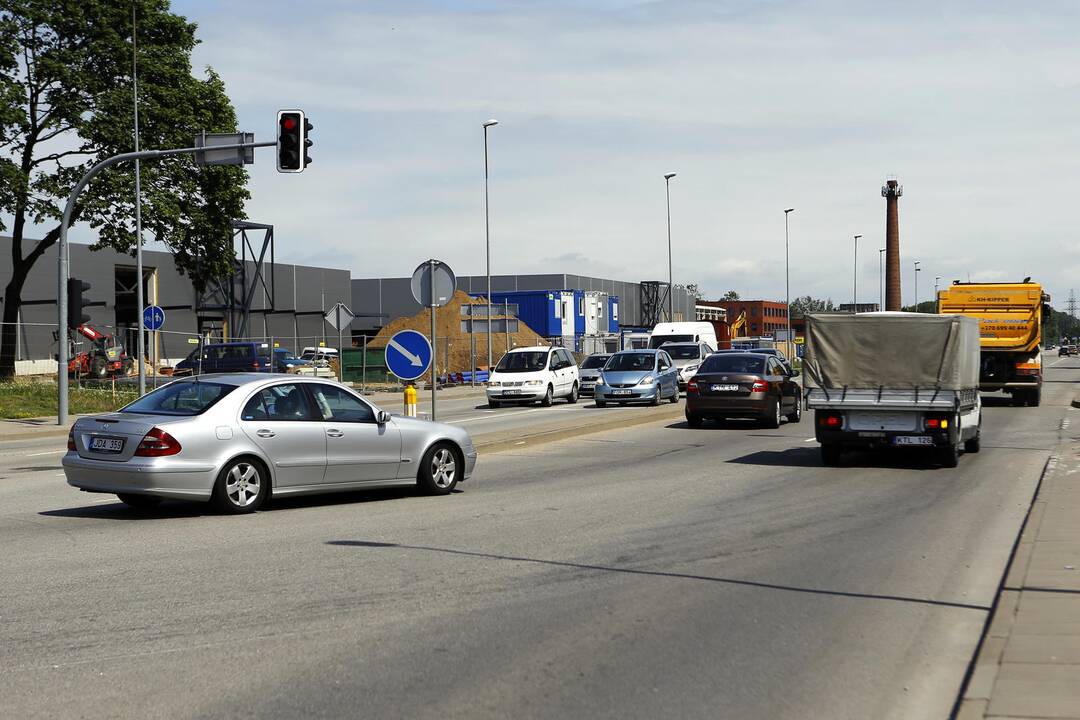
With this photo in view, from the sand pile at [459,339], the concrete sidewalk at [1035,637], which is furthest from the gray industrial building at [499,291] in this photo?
the concrete sidewalk at [1035,637]

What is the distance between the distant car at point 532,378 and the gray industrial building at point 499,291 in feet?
175

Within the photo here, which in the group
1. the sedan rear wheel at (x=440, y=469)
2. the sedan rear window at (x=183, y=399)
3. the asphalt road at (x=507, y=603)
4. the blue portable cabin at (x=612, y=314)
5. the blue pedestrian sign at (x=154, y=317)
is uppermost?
the blue portable cabin at (x=612, y=314)

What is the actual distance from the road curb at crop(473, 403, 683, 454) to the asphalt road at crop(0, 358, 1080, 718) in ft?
20.2

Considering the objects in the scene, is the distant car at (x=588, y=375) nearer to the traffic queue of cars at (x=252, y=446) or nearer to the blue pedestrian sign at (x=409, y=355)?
the blue pedestrian sign at (x=409, y=355)

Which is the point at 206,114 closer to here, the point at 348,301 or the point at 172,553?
the point at 172,553

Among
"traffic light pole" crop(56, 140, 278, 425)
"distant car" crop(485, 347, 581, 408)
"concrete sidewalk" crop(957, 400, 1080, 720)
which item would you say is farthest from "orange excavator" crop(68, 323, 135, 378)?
"concrete sidewalk" crop(957, 400, 1080, 720)

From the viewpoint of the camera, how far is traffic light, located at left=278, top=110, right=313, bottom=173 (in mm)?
21688

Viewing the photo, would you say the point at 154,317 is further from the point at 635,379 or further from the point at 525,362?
the point at 635,379

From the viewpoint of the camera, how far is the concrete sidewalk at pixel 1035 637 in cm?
527

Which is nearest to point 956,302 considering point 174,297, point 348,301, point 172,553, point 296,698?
point 172,553

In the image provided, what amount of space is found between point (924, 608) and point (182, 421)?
22.5 feet

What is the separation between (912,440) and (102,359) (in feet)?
126

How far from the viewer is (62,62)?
37250 millimetres

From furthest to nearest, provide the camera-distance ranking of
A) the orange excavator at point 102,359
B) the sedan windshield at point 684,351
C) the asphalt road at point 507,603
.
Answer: the orange excavator at point 102,359 < the sedan windshield at point 684,351 < the asphalt road at point 507,603
